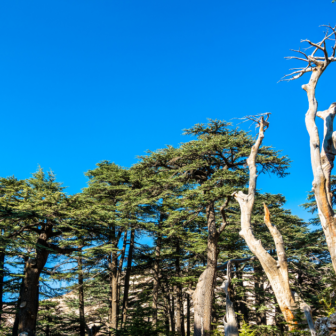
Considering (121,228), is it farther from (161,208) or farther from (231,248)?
(231,248)

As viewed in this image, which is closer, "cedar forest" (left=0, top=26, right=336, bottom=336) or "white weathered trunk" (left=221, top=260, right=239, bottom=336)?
"cedar forest" (left=0, top=26, right=336, bottom=336)

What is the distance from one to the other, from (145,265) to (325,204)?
15.7 metres

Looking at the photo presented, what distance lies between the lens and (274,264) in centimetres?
553

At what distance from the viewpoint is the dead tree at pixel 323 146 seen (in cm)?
553

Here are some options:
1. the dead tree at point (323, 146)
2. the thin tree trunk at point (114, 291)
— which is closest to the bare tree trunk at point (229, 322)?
the dead tree at point (323, 146)

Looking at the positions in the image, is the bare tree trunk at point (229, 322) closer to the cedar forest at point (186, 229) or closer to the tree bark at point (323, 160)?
the cedar forest at point (186, 229)

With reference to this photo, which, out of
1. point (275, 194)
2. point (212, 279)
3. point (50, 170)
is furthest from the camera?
point (275, 194)

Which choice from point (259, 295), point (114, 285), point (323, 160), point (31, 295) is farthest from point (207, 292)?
point (323, 160)

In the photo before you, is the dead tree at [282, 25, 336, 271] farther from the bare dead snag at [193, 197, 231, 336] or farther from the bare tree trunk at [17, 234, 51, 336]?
the bare tree trunk at [17, 234, 51, 336]

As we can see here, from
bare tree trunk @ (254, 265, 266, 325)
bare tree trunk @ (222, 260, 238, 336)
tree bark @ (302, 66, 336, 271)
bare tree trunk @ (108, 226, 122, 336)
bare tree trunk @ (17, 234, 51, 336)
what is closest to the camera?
tree bark @ (302, 66, 336, 271)

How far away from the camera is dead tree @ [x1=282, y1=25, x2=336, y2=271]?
5525 mm

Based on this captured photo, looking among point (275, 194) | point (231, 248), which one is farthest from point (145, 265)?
point (275, 194)

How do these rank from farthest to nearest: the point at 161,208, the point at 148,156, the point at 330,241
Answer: the point at 161,208, the point at 148,156, the point at 330,241

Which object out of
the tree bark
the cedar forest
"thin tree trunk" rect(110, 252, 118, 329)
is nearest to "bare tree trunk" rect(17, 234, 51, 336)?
the cedar forest
